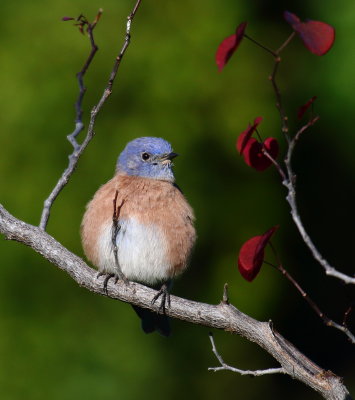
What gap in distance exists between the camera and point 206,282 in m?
5.79

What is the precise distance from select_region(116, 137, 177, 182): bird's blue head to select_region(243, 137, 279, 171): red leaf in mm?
1611

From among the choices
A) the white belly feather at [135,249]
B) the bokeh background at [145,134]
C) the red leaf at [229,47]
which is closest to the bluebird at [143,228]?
the white belly feather at [135,249]

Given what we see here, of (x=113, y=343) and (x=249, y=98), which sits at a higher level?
(x=249, y=98)

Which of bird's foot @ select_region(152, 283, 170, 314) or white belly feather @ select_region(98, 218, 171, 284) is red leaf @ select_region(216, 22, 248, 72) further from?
white belly feather @ select_region(98, 218, 171, 284)

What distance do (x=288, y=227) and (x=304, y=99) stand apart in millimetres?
1064

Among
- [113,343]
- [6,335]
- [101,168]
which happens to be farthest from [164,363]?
[101,168]

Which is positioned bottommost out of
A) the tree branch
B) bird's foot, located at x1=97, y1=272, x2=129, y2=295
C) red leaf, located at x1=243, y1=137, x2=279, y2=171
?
bird's foot, located at x1=97, y1=272, x2=129, y2=295

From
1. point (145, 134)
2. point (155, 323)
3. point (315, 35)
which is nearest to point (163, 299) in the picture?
point (155, 323)

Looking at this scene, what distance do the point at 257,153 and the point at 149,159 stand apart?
1.70 meters

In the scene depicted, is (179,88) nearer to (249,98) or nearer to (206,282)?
(249,98)

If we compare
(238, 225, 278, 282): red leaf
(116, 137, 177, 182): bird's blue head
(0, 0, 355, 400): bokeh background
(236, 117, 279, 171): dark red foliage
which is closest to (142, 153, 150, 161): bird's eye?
(116, 137, 177, 182): bird's blue head

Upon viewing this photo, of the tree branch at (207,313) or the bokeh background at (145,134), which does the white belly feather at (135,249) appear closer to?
the tree branch at (207,313)

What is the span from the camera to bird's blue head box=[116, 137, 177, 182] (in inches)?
183

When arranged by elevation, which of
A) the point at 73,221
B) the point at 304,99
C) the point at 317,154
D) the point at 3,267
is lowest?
the point at 3,267
